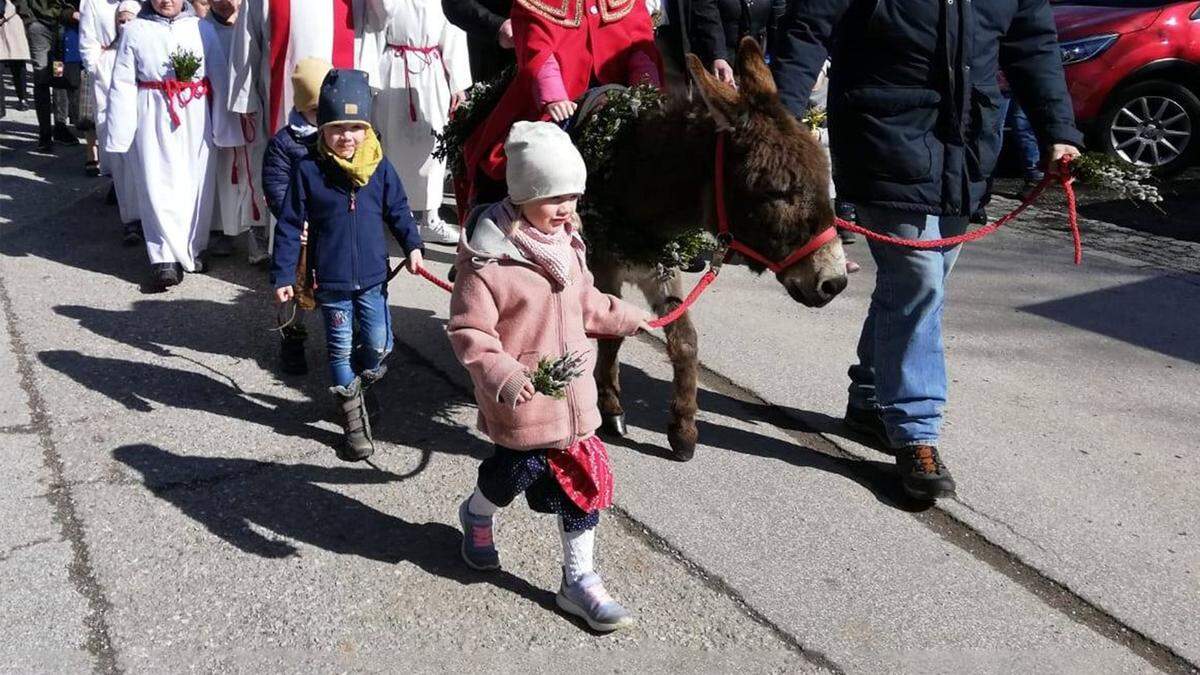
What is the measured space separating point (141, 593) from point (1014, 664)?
2902mm

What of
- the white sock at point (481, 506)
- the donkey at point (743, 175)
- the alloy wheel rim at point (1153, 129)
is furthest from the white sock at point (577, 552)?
the alloy wheel rim at point (1153, 129)

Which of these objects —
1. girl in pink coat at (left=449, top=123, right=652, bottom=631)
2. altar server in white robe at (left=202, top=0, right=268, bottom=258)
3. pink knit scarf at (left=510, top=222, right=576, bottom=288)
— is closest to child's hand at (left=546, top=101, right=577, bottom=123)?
girl in pink coat at (left=449, top=123, right=652, bottom=631)

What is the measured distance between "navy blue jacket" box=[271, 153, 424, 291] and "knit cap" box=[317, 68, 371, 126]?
0.23m

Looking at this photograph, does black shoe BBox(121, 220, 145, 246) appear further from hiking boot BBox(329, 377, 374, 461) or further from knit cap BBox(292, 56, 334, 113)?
hiking boot BBox(329, 377, 374, 461)

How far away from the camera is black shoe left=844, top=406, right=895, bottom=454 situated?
5328 millimetres

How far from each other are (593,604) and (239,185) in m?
4.92

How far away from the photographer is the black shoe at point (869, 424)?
5.33 meters

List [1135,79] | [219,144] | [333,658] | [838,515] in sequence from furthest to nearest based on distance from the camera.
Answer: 1. [1135,79]
2. [219,144]
3. [838,515]
4. [333,658]

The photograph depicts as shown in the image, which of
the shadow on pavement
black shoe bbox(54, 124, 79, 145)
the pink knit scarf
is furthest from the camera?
black shoe bbox(54, 124, 79, 145)

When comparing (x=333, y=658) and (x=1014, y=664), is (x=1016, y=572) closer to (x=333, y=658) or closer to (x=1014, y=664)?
(x=1014, y=664)

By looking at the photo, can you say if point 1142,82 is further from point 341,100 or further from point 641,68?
point 341,100

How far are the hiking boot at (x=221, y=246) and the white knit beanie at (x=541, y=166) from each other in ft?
15.9

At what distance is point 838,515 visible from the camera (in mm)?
4645

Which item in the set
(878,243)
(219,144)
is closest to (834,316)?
(878,243)
